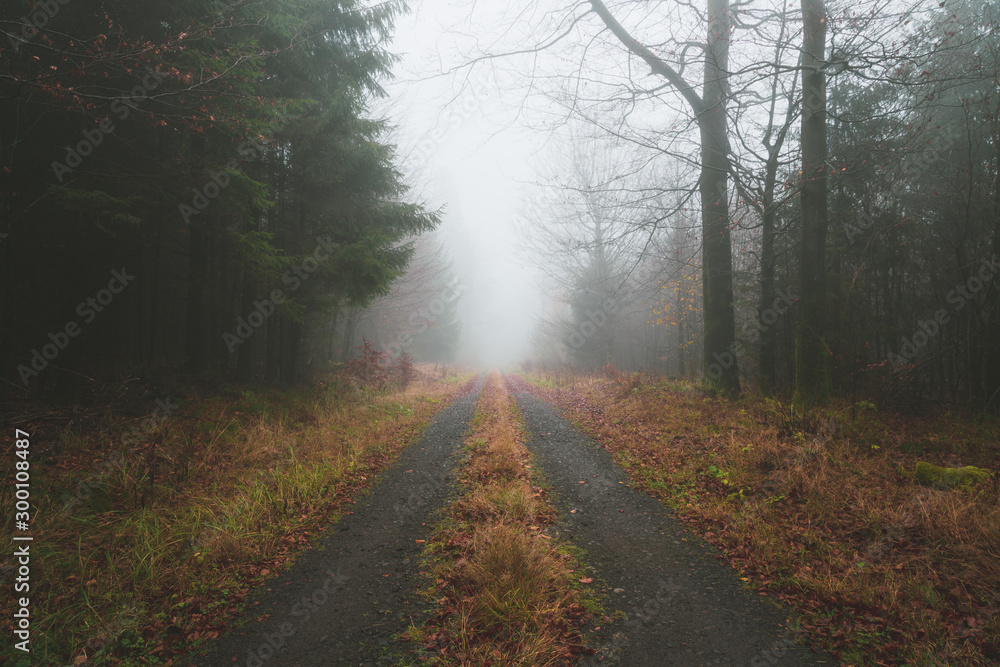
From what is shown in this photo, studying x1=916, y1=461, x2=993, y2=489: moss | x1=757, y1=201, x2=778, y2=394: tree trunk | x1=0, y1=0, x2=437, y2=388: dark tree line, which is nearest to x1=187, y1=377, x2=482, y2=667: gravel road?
x1=0, y1=0, x2=437, y2=388: dark tree line

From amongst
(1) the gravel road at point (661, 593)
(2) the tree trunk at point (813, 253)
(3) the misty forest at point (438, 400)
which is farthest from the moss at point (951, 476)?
(1) the gravel road at point (661, 593)

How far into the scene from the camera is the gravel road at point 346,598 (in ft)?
8.18

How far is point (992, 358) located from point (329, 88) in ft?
45.4

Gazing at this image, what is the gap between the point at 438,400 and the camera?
A: 42.0ft

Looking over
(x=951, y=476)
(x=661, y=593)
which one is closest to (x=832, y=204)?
(x=951, y=476)

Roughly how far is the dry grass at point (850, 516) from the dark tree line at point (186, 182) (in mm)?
7103

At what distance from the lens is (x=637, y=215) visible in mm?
8836

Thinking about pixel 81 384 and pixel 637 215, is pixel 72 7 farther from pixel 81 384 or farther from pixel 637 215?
pixel 637 215

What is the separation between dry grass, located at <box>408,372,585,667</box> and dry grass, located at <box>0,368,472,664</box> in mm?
1481

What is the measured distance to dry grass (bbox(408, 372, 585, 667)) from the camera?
2438 millimetres

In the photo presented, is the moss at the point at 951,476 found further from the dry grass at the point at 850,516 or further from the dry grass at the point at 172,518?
the dry grass at the point at 172,518

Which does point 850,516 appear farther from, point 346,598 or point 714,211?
point 714,211

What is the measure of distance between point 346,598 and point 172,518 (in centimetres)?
231

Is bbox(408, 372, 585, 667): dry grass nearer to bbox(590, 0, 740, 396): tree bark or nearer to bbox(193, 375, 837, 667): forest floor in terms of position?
bbox(193, 375, 837, 667): forest floor
